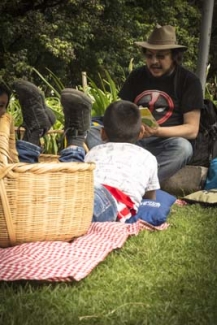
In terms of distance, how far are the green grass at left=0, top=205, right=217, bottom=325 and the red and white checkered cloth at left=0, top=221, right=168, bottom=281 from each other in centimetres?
5

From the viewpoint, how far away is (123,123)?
3471 millimetres

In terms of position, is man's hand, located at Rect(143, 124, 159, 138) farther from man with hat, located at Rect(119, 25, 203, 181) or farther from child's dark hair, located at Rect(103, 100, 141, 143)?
child's dark hair, located at Rect(103, 100, 141, 143)

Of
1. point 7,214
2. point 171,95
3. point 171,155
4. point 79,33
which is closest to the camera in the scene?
point 7,214

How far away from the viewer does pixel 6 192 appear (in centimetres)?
262

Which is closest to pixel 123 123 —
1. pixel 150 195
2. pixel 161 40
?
pixel 150 195

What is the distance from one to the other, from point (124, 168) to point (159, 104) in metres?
1.36

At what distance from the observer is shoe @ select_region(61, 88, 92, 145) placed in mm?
3658

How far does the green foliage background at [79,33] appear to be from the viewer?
1345 centimetres

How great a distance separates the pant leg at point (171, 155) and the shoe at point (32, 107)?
93 centimetres

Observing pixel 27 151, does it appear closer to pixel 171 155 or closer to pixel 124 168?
pixel 124 168

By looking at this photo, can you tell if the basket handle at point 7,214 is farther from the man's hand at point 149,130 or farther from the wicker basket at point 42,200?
the man's hand at point 149,130

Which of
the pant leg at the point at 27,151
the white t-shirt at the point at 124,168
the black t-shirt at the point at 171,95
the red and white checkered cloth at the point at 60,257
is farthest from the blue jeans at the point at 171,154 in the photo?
the red and white checkered cloth at the point at 60,257

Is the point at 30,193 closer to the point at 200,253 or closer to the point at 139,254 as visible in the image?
the point at 139,254

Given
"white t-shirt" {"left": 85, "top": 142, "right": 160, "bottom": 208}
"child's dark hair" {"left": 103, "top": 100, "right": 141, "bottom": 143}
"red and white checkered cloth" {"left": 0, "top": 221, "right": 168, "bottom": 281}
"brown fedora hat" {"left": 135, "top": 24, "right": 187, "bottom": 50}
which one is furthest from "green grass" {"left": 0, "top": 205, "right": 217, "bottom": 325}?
"brown fedora hat" {"left": 135, "top": 24, "right": 187, "bottom": 50}
